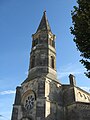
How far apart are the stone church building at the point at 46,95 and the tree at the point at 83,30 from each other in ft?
43.1

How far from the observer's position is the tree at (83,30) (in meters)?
11.2

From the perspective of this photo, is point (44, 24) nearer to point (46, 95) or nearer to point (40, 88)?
point (40, 88)

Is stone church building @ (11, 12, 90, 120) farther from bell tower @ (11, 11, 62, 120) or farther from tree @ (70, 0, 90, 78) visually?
tree @ (70, 0, 90, 78)

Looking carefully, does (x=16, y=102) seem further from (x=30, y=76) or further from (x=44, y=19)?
(x=44, y=19)

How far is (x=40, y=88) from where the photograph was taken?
25.3m

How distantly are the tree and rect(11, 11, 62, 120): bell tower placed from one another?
13128mm

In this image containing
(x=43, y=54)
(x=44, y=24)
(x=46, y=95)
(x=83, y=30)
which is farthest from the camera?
(x=44, y=24)

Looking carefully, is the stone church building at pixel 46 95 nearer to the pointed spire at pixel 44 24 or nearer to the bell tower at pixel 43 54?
the bell tower at pixel 43 54

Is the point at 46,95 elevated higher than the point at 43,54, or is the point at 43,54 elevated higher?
the point at 43,54

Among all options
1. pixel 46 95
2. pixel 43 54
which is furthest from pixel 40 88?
pixel 43 54

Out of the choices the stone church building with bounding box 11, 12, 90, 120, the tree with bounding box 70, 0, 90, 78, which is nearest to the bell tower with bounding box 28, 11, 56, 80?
the stone church building with bounding box 11, 12, 90, 120

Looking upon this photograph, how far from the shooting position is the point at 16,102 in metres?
27.2

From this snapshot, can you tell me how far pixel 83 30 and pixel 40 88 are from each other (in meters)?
15.2

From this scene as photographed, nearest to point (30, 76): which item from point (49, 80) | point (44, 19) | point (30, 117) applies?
point (49, 80)
